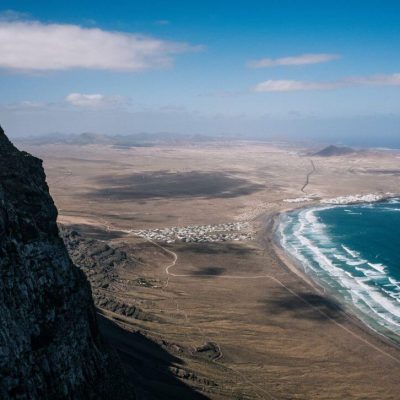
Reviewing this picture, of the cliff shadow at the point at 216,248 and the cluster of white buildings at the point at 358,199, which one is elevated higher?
the cluster of white buildings at the point at 358,199

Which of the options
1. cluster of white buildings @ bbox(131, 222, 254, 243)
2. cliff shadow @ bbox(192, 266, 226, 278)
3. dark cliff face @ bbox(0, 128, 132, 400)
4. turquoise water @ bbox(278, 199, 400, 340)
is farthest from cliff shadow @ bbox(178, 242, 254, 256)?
dark cliff face @ bbox(0, 128, 132, 400)

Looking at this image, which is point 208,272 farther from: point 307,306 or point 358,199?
point 358,199

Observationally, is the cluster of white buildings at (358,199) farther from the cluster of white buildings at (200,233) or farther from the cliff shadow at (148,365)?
the cliff shadow at (148,365)

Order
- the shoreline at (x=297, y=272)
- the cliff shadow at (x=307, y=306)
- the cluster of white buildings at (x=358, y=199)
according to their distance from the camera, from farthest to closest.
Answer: the cluster of white buildings at (x=358, y=199) → the cliff shadow at (x=307, y=306) → the shoreline at (x=297, y=272)

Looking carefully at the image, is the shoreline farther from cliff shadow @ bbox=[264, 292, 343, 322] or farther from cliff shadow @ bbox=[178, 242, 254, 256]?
cliff shadow @ bbox=[178, 242, 254, 256]

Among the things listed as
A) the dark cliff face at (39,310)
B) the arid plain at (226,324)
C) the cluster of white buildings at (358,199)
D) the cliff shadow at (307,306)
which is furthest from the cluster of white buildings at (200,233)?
the dark cliff face at (39,310)

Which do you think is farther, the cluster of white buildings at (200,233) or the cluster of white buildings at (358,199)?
the cluster of white buildings at (358,199)

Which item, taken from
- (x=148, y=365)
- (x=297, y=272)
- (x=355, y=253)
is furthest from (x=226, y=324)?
(x=355, y=253)
